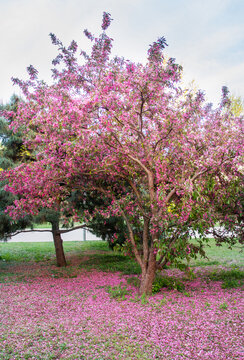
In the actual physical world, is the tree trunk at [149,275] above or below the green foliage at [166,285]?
above

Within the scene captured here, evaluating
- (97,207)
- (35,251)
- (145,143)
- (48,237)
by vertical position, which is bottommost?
(35,251)

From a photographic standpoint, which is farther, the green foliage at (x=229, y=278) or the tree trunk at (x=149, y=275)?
the green foliage at (x=229, y=278)

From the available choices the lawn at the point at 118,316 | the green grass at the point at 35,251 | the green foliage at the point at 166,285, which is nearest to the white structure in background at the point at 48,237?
the green grass at the point at 35,251

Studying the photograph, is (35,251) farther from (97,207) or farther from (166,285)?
(166,285)

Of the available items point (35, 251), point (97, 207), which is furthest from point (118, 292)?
point (35, 251)

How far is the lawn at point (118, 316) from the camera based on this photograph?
9.84 feet

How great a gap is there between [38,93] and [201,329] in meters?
4.78

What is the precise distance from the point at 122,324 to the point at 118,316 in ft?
1.07

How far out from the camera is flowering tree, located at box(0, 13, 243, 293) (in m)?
4.52

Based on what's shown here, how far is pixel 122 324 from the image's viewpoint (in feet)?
12.0

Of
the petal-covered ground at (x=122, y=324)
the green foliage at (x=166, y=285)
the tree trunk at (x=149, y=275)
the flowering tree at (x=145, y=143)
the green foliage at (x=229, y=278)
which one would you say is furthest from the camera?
the green foliage at (x=229, y=278)

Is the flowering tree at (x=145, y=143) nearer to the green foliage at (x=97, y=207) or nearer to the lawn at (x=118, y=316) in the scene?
the lawn at (x=118, y=316)

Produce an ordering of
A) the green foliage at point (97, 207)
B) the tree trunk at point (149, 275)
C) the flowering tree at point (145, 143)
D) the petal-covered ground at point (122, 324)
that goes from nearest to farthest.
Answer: the petal-covered ground at point (122, 324)
the flowering tree at point (145, 143)
the tree trunk at point (149, 275)
the green foliage at point (97, 207)

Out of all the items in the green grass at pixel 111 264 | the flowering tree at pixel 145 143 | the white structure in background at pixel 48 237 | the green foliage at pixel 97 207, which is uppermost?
the flowering tree at pixel 145 143
